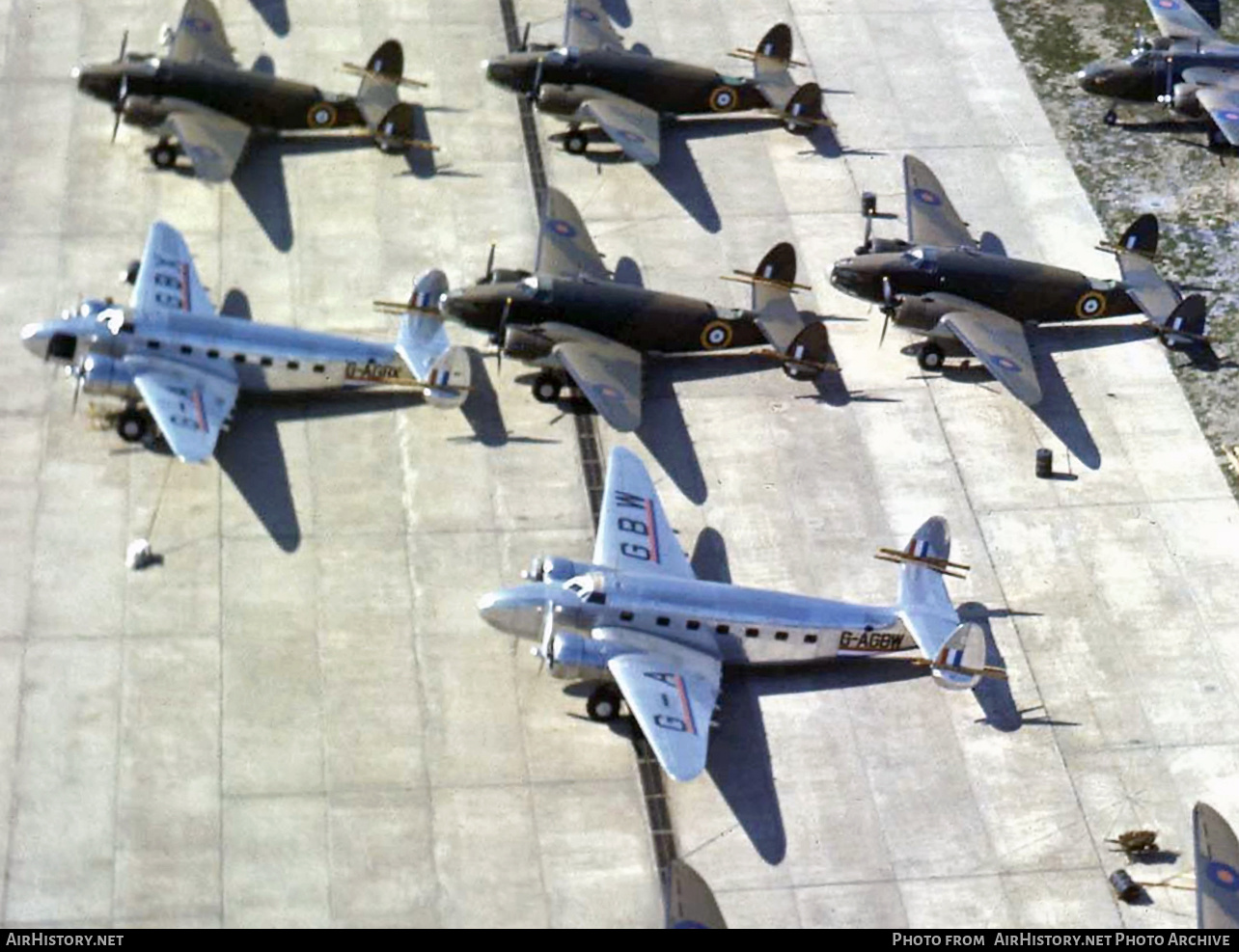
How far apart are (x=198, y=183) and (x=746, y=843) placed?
27034 mm

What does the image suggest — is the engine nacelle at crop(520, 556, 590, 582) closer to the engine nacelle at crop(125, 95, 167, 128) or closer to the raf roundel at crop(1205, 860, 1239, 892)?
the raf roundel at crop(1205, 860, 1239, 892)

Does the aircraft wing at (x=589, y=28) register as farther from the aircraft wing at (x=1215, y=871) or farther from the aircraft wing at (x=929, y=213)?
the aircraft wing at (x=1215, y=871)

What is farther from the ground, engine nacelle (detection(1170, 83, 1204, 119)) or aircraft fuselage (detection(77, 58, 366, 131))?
engine nacelle (detection(1170, 83, 1204, 119))

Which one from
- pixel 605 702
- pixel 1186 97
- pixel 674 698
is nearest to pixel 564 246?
pixel 605 702

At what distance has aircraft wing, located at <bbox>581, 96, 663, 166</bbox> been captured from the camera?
62.5 meters

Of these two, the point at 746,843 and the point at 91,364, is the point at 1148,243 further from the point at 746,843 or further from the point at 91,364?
the point at 91,364

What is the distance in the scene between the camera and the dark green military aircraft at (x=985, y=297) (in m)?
57.9

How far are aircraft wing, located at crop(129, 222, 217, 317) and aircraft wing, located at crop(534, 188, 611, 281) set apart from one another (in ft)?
29.7

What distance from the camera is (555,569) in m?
48.7

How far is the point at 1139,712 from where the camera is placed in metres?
49.7

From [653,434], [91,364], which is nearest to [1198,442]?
[653,434]

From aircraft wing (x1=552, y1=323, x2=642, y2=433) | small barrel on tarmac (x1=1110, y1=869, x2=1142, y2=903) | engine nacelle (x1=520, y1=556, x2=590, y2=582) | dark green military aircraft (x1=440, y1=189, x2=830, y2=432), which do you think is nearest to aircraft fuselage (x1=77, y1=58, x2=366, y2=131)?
dark green military aircraft (x1=440, y1=189, x2=830, y2=432)

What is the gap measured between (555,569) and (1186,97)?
28.9 meters

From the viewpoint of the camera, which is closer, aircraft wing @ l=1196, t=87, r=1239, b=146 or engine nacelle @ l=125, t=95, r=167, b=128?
engine nacelle @ l=125, t=95, r=167, b=128
